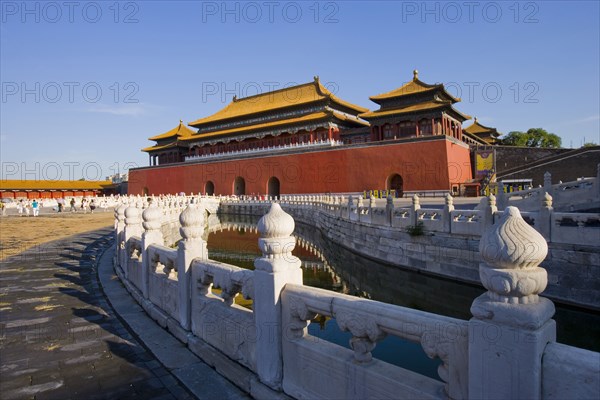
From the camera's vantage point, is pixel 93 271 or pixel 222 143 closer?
pixel 93 271

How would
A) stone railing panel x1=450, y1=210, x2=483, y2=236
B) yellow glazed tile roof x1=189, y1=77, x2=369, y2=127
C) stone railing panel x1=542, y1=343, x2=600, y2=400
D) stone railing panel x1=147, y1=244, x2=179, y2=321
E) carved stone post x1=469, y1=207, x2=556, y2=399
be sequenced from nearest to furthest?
stone railing panel x1=542, y1=343, x2=600, y2=400 → carved stone post x1=469, y1=207, x2=556, y2=399 → stone railing panel x1=147, y1=244, x2=179, y2=321 → stone railing panel x1=450, y1=210, x2=483, y2=236 → yellow glazed tile roof x1=189, y1=77, x2=369, y2=127

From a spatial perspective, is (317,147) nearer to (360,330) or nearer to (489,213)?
(489,213)

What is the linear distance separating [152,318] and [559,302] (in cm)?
703

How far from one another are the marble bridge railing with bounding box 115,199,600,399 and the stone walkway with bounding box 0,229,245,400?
34 cm

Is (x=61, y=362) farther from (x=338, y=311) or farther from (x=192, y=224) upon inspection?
(x=338, y=311)

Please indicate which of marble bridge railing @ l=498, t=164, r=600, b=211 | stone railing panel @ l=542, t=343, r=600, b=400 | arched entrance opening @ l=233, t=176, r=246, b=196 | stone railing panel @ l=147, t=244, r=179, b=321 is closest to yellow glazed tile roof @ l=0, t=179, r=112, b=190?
arched entrance opening @ l=233, t=176, r=246, b=196

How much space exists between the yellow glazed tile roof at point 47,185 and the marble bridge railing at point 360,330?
49.0m

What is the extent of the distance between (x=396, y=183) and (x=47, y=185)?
41606 mm

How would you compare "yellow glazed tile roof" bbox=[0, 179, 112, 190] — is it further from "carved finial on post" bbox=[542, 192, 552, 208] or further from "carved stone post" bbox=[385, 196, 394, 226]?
"carved finial on post" bbox=[542, 192, 552, 208]

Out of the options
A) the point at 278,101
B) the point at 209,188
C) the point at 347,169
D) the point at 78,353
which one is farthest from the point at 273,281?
the point at 209,188

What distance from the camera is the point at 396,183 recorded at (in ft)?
85.6

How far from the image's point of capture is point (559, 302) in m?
7.10

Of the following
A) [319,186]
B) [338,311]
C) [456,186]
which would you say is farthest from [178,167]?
[338,311]

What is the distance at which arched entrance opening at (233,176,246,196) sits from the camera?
35150 millimetres
